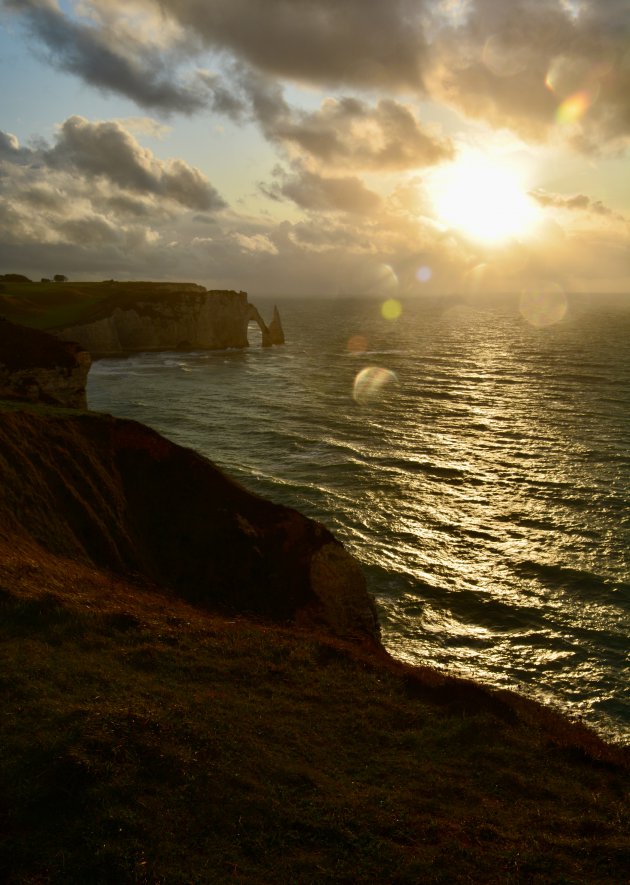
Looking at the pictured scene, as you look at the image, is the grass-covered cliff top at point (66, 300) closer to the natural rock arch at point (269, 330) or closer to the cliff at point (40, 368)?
the natural rock arch at point (269, 330)

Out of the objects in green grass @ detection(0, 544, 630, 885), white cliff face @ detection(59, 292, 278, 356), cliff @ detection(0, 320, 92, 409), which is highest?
white cliff face @ detection(59, 292, 278, 356)

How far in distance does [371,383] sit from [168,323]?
1617 inches

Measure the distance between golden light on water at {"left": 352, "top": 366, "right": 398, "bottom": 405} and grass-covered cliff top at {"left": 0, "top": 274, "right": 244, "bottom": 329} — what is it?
36.4m

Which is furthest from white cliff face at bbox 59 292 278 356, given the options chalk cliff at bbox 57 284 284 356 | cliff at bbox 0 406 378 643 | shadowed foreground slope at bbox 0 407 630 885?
shadowed foreground slope at bbox 0 407 630 885

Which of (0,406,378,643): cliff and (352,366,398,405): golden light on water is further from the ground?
(352,366,398,405): golden light on water

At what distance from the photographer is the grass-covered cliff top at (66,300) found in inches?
2800

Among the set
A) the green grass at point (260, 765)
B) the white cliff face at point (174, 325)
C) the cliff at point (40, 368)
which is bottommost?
the green grass at point (260, 765)

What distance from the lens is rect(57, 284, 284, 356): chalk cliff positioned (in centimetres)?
7888

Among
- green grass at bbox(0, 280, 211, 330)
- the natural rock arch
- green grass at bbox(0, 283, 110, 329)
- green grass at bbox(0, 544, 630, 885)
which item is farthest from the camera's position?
the natural rock arch

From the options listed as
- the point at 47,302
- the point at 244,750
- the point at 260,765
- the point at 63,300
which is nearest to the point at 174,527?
the point at 244,750

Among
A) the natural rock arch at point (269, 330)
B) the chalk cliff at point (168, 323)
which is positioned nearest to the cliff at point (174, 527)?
the chalk cliff at point (168, 323)

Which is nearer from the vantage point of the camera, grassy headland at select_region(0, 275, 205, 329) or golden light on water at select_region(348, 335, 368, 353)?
grassy headland at select_region(0, 275, 205, 329)

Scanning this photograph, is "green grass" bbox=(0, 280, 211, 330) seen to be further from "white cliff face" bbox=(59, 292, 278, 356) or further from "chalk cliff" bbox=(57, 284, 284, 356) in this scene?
"white cliff face" bbox=(59, 292, 278, 356)

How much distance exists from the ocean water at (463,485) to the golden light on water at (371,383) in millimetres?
312
